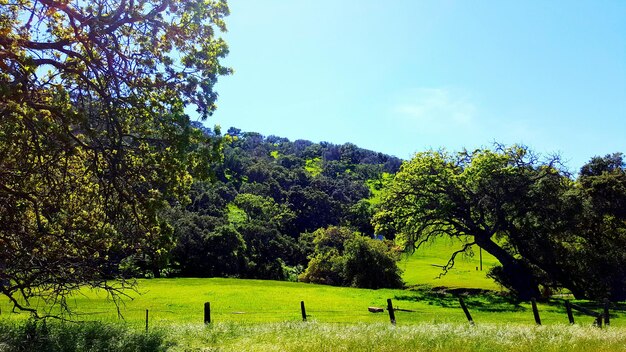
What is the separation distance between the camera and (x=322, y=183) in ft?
524

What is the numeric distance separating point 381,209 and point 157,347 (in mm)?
31805

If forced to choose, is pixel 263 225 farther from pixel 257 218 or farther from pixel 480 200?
pixel 480 200

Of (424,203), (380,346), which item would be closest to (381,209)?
(424,203)

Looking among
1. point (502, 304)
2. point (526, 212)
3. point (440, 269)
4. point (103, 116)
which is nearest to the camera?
point (103, 116)

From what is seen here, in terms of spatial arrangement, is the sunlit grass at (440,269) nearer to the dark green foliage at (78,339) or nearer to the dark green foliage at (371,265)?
the dark green foliage at (371,265)

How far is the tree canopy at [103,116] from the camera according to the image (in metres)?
10.1

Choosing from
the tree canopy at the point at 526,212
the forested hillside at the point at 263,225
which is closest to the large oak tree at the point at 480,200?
the tree canopy at the point at 526,212

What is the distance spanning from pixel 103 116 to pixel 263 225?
3395 inches

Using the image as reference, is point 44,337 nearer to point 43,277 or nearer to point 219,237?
point 43,277

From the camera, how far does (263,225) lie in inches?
3812

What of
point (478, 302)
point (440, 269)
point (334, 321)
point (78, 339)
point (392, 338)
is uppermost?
point (78, 339)

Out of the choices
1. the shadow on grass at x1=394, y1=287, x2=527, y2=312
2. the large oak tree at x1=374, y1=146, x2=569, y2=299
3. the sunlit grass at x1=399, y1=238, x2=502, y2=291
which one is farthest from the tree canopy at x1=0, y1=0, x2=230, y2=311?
the sunlit grass at x1=399, y1=238, x2=502, y2=291

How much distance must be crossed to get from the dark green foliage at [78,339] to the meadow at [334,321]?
69 cm

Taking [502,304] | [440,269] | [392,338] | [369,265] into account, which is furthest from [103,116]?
[440,269]
